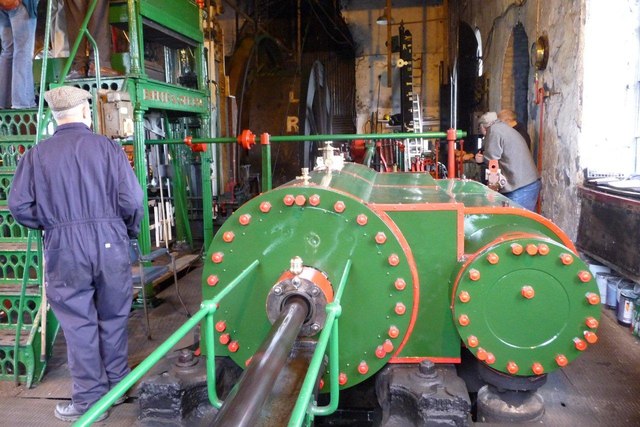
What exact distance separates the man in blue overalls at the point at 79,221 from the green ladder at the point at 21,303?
1.40ft

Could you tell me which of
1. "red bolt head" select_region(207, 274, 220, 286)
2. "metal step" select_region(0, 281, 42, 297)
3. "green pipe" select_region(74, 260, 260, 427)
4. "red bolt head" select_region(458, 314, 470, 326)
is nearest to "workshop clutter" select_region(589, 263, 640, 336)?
"red bolt head" select_region(458, 314, 470, 326)

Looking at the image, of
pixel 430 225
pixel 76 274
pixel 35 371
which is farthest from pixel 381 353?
pixel 35 371

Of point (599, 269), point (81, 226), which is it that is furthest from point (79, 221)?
point (599, 269)

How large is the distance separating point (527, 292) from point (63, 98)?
2116 millimetres

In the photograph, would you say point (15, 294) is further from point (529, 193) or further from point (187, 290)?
point (529, 193)

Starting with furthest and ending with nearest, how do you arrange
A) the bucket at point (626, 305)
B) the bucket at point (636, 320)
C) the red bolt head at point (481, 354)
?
1. the bucket at point (626, 305)
2. the bucket at point (636, 320)
3. the red bolt head at point (481, 354)

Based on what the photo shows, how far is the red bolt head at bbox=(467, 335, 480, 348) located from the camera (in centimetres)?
179

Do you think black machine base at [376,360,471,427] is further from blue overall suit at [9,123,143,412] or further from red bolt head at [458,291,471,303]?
blue overall suit at [9,123,143,412]

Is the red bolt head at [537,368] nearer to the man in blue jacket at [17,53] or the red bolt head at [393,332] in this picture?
the red bolt head at [393,332]

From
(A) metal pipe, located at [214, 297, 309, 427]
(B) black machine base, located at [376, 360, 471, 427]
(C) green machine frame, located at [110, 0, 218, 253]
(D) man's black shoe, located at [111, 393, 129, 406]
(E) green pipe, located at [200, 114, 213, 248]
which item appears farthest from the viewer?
(E) green pipe, located at [200, 114, 213, 248]

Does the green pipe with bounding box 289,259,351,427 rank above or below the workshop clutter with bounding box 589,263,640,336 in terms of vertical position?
above

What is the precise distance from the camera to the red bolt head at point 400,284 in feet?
5.91

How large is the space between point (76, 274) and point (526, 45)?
570cm

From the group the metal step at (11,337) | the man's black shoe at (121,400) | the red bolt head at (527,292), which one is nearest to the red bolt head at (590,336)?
the red bolt head at (527,292)
